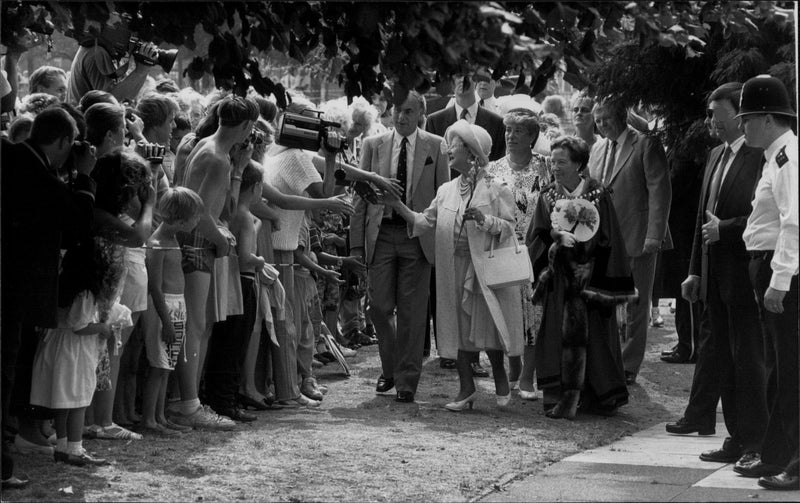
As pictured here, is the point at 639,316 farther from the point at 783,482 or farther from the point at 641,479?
the point at 783,482

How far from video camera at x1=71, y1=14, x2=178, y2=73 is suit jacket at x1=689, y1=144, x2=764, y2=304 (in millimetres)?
3198

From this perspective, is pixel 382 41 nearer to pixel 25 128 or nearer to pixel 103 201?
pixel 103 201

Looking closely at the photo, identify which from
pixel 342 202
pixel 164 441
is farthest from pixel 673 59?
pixel 164 441

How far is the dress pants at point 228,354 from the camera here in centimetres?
838

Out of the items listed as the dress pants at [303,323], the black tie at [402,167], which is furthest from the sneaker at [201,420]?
the black tie at [402,167]

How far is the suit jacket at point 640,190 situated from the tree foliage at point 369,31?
348 cm

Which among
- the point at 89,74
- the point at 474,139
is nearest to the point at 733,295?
the point at 474,139

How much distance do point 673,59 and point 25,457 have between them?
19.5ft

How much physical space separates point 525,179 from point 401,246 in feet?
3.44

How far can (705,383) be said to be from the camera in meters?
7.93

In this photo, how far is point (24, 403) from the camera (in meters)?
6.67

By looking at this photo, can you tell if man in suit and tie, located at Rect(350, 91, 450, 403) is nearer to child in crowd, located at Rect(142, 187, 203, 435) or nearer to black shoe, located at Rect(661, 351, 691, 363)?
child in crowd, located at Rect(142, 187, 203, 435)

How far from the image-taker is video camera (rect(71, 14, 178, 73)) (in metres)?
7.06

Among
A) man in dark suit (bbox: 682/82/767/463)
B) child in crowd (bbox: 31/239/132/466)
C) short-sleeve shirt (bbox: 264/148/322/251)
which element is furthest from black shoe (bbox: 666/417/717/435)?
child in crowd (bbox: 31/239/132/466)
